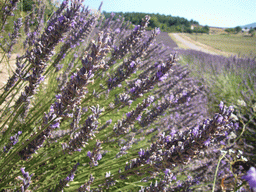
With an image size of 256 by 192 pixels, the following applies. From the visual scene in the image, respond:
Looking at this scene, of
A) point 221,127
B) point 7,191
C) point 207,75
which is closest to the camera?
point 221,127

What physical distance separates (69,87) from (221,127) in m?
0.81

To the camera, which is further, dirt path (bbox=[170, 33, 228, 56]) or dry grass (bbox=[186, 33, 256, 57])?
dirt path (bbox=[170, 33, 228, 56])

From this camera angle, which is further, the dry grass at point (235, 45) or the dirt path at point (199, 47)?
the dirt path at point (199, 47)

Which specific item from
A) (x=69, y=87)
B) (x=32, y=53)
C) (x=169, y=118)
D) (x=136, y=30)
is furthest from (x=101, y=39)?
(x=169, y=118)

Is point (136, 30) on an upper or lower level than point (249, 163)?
upper

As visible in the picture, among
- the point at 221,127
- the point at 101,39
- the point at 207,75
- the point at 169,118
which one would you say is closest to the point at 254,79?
the point at 207,75

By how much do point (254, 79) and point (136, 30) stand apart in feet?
14.5

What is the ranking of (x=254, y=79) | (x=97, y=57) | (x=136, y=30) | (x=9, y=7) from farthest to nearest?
(x=254, y=79) < (x=136, y=30) < (x=9, y=7) < (x=97, y=57)

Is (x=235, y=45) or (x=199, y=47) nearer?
(x=199, y=47)

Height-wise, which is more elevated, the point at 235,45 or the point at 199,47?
the point at 235,45

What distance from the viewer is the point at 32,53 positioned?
94cm

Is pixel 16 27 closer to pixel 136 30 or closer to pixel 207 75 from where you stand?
pixel 136 30

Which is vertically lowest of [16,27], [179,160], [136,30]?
[179,160]

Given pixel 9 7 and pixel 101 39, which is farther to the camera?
pixel 9 7
